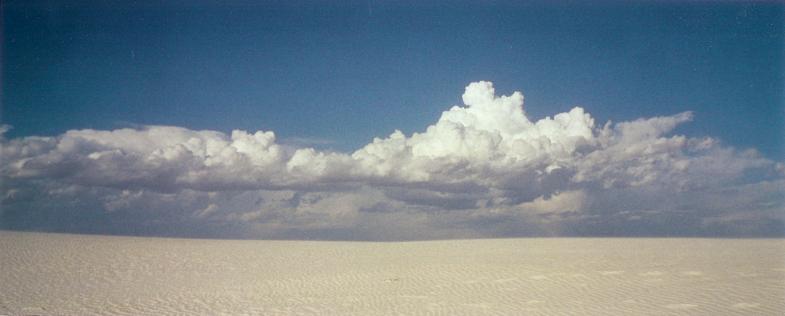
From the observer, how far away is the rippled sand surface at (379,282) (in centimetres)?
1847

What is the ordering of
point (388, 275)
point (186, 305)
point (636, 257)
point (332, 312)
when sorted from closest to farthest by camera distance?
point (332, 312), point (186, 305), point (388, 275), point (636, 257)

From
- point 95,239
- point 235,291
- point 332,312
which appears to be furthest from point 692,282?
point 95,239

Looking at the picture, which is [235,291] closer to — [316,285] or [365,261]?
[316,285]

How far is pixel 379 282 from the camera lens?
24344 millimetres

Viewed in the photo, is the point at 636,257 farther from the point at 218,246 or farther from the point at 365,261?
the point at 218,246

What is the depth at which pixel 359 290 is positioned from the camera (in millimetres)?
22234

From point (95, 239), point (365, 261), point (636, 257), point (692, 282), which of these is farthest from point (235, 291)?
point (95, 239)

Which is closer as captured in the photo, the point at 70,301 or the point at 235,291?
the point at 70,301

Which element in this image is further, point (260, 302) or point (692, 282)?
point (692, 282)

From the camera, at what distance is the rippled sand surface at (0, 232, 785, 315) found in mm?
18469

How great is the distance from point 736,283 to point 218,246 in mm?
35922

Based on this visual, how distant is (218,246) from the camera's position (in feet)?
140

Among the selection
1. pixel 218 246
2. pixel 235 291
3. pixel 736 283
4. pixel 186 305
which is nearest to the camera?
pixel 186 305

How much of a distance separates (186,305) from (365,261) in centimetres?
1478
